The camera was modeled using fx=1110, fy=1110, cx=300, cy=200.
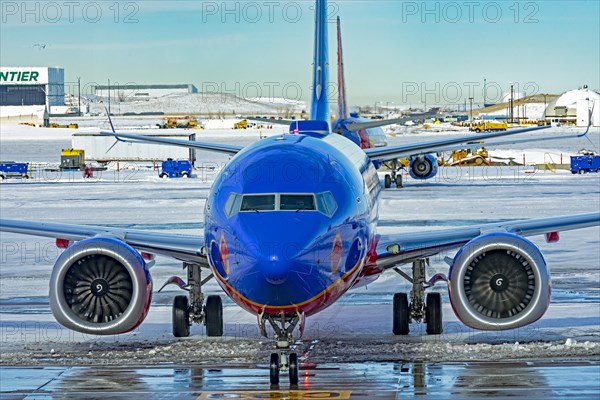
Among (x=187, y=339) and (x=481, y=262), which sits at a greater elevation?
(x=481, y=262)

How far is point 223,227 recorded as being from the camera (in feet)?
43.6

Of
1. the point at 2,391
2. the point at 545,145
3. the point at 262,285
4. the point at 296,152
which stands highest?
the point at 545,145

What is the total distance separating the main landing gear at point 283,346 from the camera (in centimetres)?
1316

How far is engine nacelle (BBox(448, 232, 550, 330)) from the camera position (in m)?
14.8

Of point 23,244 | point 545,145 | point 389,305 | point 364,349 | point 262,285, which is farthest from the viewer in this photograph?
point 545,145

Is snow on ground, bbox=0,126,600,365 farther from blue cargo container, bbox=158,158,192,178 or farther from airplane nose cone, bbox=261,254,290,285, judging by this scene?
blue cargo container, bbox=158,158,192,178

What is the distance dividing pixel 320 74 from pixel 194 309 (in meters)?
10.8

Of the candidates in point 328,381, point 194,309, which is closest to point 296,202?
point 328,381

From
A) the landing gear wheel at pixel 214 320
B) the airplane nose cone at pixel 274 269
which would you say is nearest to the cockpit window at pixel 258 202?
the airplane nose cone at pixel 274 269

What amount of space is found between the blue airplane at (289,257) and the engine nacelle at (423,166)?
40.5 metres

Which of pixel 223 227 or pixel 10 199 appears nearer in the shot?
pixel 223 227

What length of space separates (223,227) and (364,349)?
390 centimetres

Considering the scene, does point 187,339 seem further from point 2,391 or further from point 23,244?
point 23,244

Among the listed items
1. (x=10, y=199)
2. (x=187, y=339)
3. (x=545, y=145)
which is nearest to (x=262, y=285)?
(x=187, y=339)
